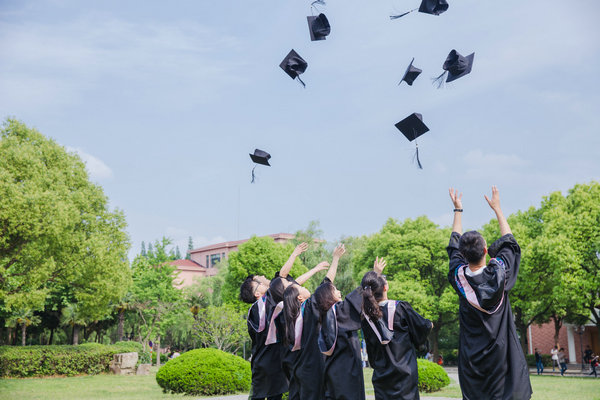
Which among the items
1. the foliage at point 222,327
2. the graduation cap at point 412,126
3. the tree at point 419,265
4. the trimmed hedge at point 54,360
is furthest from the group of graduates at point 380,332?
the tree at point 419,265

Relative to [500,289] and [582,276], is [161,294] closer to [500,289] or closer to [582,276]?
[582,276]

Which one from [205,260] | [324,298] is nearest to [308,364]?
[324,298]

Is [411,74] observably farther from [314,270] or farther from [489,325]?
[489,325]

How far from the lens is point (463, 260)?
430cm

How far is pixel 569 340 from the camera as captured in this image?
37.7m

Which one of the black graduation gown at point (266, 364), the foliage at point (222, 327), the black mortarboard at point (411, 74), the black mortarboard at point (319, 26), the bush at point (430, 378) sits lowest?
the bush at point (430, 378)

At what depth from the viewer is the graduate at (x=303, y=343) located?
5.33 meters

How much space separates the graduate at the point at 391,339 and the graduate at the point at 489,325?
2.35ft

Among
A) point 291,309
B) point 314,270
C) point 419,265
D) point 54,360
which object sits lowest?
point 54,360

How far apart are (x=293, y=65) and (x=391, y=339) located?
5.10 meters

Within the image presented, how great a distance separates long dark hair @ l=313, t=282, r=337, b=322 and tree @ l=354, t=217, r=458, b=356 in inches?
972

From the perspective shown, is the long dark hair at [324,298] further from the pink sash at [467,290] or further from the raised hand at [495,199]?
the raised hand at [495,199]

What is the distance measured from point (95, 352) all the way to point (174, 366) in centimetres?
1184

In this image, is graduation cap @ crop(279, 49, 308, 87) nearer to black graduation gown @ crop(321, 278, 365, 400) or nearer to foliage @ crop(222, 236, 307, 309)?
black graduation gown @ crop(321, 278, 365, 400)
